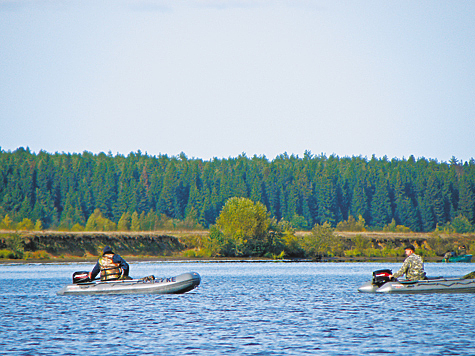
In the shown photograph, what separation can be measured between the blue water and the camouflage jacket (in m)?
1.46

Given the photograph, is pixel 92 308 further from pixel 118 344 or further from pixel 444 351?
pixel 444 351

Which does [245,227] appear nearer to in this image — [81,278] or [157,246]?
[157,246]

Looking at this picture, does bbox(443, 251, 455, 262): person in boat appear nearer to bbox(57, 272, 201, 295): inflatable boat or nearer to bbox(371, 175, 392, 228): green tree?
bbox(371, 175, 392, 228): green tree

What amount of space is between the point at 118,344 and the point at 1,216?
142 meters

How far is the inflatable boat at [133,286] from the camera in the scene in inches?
1574

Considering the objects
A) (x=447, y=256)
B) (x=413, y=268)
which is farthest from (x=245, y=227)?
(x=413, y=268)

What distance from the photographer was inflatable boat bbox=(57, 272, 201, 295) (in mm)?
39969

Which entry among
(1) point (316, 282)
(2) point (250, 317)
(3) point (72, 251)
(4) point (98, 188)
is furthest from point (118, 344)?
(4) point (98, 188)

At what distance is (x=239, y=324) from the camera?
2820 cm

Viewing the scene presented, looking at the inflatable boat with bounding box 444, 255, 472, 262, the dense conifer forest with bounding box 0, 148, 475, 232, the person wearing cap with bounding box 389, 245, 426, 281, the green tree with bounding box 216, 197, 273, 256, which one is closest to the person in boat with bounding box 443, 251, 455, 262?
the inflatable boat with bounding box 444, 255, 472, 262

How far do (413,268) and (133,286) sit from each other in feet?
56.2

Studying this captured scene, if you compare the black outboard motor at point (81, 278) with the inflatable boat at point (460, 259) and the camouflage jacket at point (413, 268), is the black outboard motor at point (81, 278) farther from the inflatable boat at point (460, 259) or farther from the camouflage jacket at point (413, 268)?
the inflatable boat at point (460, 259)

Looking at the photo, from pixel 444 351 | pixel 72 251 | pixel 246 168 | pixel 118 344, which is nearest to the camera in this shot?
pixel 444 351

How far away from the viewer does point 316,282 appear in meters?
54.8
